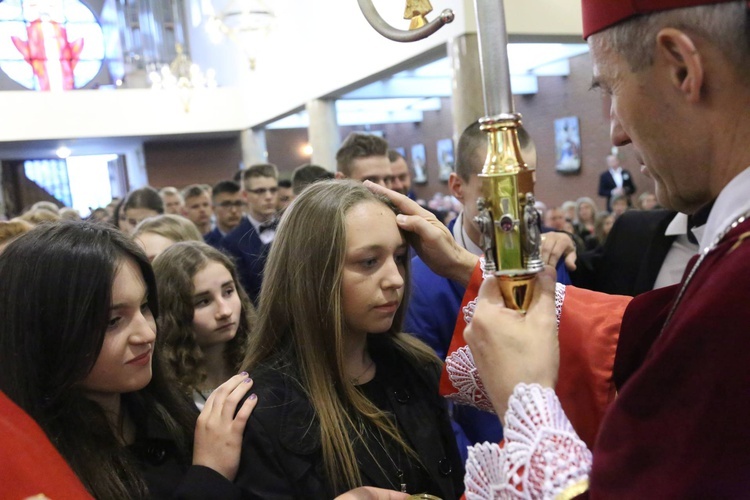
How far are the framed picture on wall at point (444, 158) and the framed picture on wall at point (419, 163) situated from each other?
78 centimetres

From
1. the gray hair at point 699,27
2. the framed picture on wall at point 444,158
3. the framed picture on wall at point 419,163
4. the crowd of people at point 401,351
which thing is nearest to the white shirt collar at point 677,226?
the crowd of people at point 401,351

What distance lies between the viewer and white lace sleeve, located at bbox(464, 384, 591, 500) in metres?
0.92

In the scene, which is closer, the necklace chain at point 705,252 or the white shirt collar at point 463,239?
the necklace chain at point 705,252

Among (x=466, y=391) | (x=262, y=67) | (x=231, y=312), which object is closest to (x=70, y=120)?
(x=262, y=67)

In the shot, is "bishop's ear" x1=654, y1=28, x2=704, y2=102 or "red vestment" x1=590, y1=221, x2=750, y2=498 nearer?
"red vestment" x1=590, y1=221, x2=750, y2=498

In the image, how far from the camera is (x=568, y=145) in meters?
12.3

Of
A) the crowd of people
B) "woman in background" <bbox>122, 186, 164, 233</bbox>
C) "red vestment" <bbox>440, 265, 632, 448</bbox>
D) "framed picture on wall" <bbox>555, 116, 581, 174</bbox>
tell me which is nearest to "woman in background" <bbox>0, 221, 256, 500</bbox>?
the crowd of people

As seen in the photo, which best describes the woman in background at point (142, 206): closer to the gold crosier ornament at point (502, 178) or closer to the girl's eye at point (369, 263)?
the girl's eye at point (369, 263)

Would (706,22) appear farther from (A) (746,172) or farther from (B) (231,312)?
(B) (231,312)

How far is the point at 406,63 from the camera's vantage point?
7746mm

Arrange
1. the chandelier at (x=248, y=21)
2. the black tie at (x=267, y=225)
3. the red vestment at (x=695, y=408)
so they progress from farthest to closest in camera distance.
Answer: the chandelier at (x=248, y=21), the black tie at (x=267, y=225), the red vestment at (x=695, y=408)

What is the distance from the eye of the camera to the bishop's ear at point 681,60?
0.90 meters

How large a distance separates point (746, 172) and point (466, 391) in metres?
0.74

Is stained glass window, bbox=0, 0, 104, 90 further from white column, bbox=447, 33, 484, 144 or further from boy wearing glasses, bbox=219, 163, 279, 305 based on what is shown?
white column, bbox=447, 33, 484, 144
